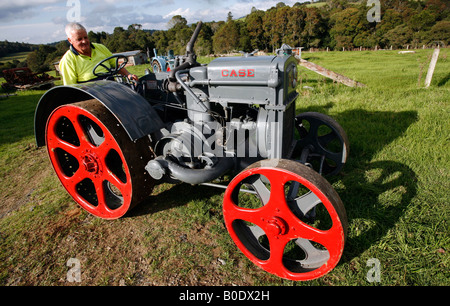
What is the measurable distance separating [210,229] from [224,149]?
791 mm

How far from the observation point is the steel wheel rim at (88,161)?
8.10ft

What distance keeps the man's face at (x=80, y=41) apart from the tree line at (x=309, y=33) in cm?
2135

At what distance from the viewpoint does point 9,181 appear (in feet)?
12.6

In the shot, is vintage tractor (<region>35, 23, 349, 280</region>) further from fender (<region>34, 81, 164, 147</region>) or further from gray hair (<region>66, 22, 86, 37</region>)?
gray hair (<region>66, 22, 86, 37</region>)

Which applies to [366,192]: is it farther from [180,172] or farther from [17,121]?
[17,121]

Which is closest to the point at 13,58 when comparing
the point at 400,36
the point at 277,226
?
the point at 277,226

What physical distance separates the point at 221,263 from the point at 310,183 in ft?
3.42

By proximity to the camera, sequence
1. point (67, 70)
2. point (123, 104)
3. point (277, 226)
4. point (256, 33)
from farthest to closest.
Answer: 1. point (256, 33)
2. point (67, 70)
3. point (123, 104)
4. point (277, 226)

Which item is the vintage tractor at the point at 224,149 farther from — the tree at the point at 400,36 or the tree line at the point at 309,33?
the tree at the point at 400,36

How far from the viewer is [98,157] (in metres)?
2.55

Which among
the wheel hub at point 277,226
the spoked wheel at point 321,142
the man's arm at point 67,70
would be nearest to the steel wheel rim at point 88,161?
the man's arm at point 67,70

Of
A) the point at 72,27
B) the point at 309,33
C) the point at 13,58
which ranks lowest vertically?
the point at 72,27
